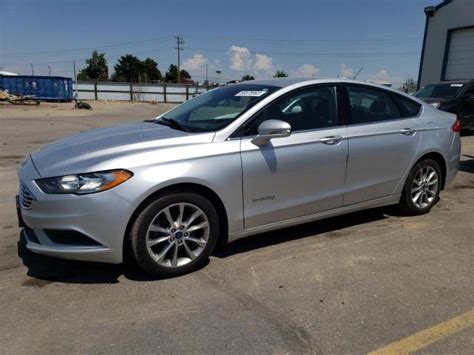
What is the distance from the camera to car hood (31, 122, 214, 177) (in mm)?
3484

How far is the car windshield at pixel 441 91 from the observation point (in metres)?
13.8

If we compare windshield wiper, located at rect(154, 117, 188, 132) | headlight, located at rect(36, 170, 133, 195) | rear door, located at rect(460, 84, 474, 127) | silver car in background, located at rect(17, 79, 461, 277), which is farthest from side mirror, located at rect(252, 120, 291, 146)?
rear door, located at rect(460, 84, 474, 127)

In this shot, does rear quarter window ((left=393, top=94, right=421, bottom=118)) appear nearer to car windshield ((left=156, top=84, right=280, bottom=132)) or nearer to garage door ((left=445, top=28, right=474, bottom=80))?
car windshield ((left=156, top=84, right=280, bottom=132))

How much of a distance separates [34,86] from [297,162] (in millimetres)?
45151

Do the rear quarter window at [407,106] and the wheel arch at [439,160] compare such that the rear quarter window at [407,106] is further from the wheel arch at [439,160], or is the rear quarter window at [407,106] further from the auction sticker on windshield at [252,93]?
the auction sticker on windshield at [252,93]

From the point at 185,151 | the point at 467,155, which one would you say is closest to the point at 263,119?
the point at 185,151

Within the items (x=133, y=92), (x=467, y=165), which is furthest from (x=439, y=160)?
(x=133, y=92)

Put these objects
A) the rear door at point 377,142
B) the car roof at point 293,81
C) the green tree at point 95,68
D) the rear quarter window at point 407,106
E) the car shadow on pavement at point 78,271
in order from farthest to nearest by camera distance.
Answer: the green tree at point 95,68 < the rear quarter window at point 407,106 < the rear door at point 377,142 < the car roof at point 293,81 < the car shadow on pavement at point 78,271

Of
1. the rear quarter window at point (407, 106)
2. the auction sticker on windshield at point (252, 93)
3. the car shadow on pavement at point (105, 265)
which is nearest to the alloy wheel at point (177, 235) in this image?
the car shadow on pavement at point (105, 265)

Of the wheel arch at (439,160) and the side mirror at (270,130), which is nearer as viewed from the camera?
the side mirror at (270,130)

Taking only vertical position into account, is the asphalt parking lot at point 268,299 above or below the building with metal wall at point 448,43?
below

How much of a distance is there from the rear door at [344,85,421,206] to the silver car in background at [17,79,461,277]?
0.5 inches

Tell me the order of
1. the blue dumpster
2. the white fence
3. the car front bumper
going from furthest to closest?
the white fence
the blue dumpster
the car front bumper

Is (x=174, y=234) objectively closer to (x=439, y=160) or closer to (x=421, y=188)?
(x=421, y=188)
